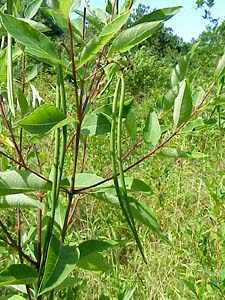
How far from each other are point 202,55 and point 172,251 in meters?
6.90

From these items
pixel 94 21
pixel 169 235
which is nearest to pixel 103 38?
pixel 94 21

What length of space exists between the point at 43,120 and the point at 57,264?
12 cm

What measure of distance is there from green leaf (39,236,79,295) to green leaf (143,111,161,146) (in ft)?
0.48

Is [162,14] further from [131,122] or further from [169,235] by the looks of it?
[169,235]

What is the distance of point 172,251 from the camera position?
2021 mm

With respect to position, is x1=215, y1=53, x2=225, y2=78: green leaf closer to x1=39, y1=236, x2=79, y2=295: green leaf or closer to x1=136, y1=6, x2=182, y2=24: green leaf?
x1=136, y1=6, x2=182, y2=24: green leaf

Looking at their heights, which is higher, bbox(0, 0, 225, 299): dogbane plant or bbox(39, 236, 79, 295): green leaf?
bbox(0, 0, 225, 299): dogbane plant

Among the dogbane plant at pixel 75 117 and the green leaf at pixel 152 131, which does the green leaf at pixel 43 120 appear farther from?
the green leaf at pixel 152 131

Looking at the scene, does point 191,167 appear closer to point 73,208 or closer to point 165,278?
point 165,278

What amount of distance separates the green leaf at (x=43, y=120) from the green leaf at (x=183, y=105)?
0.49 feet

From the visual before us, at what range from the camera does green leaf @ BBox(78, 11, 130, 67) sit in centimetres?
45

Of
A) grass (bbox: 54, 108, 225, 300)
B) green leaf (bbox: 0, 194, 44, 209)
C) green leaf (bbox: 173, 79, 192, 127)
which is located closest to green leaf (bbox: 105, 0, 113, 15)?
green leaf (bbox: 173, 79, 192, 127)

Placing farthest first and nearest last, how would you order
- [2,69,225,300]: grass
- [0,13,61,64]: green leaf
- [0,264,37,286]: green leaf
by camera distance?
[2,69,225,300]: grass < [0,264,37,286]: green leaf < [0,13,61,64]: green leaf

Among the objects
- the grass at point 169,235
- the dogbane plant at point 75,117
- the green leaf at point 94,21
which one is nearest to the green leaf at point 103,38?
the dogbane plant at point 75,117
